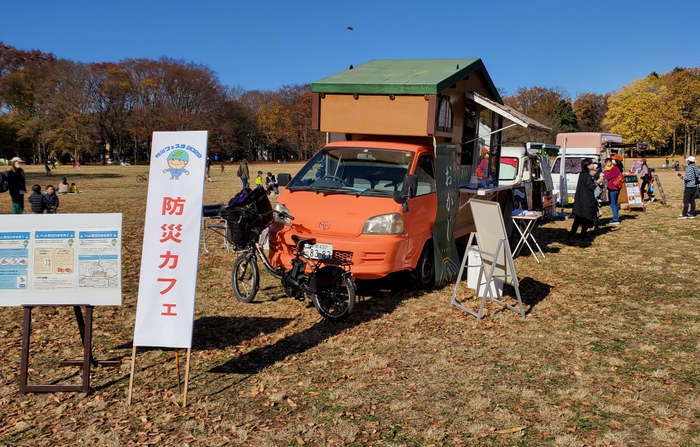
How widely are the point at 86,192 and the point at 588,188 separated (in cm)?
2274

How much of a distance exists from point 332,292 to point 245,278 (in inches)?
59.1

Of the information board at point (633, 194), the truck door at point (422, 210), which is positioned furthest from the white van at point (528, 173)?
the truck door at point (422, 210)

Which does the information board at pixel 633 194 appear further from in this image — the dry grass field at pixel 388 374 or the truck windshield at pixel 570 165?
the dry grass field at pixel 388 374

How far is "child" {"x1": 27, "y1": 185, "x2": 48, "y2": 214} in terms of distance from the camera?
13492 millimetres

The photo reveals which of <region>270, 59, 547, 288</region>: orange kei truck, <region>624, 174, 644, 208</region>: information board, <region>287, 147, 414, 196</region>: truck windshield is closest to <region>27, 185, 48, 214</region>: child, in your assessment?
<region>270, 59, 547, 288</region>: orange kei truck

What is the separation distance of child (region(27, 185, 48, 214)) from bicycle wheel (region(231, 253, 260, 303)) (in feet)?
27.2

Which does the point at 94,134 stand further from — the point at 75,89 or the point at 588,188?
the point at 588,188

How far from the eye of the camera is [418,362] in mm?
5656

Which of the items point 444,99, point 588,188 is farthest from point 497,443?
point 588,188

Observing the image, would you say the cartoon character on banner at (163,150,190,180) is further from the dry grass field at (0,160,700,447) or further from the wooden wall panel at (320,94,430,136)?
the wooden wall panel at (320,94,430,136)

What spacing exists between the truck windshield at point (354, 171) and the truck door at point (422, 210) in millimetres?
299

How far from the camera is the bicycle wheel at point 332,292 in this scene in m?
6.77

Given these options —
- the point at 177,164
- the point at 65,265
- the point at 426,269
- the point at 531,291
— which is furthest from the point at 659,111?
the point at 65,265

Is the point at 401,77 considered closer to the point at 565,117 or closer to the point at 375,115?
the point at 375,115
